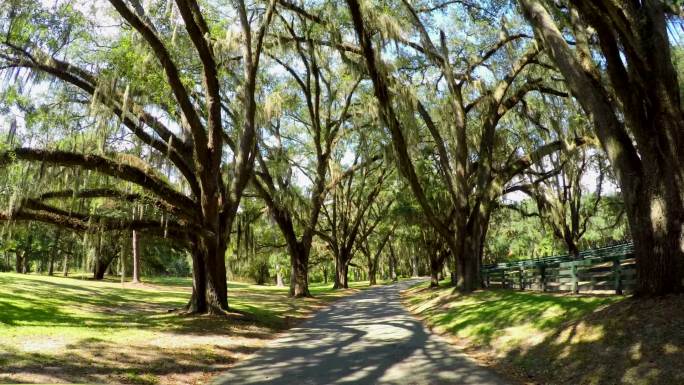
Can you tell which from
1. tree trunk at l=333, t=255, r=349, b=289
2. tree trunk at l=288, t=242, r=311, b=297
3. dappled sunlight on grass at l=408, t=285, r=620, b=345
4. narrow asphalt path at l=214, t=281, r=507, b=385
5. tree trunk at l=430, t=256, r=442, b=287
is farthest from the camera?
tree trunk at l=333, t=255, r=349, b=289

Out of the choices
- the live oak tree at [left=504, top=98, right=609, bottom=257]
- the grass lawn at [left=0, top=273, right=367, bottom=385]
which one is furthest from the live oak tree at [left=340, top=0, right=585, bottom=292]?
the grass lawn at [left=0, top=273, right=367, bottom=385]

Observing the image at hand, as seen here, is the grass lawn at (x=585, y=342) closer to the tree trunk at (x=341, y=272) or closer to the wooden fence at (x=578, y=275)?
the wooden fence at (x=578, y=275)

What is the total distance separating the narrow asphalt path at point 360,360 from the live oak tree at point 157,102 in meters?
3.83

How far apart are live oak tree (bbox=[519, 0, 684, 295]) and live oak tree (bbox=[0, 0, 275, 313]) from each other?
314 inches

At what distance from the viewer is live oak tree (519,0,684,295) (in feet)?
22.6

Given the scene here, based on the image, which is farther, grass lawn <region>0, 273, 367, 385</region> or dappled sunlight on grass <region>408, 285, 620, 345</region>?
dappled sunlight on grass <region>408, 285, 620, 345</region>

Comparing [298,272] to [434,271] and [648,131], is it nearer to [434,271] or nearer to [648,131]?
[434,271]

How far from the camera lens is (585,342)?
691 cm

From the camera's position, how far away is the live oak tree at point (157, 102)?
10.6 metres

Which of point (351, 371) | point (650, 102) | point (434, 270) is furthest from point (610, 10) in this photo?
point (434, 270)

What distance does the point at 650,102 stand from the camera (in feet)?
23.6

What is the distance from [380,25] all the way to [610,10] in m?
6.55

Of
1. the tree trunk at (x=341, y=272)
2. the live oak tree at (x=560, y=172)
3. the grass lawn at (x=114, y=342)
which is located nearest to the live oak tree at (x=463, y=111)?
the live oak tree at (x=560, y=172)

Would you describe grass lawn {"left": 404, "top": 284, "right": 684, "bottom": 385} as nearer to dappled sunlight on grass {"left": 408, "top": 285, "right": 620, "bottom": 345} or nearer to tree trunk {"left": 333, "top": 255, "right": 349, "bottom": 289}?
dappled sunlight on grass {"left": 408, "top": 285, "right": 620, "bottom": 345}
